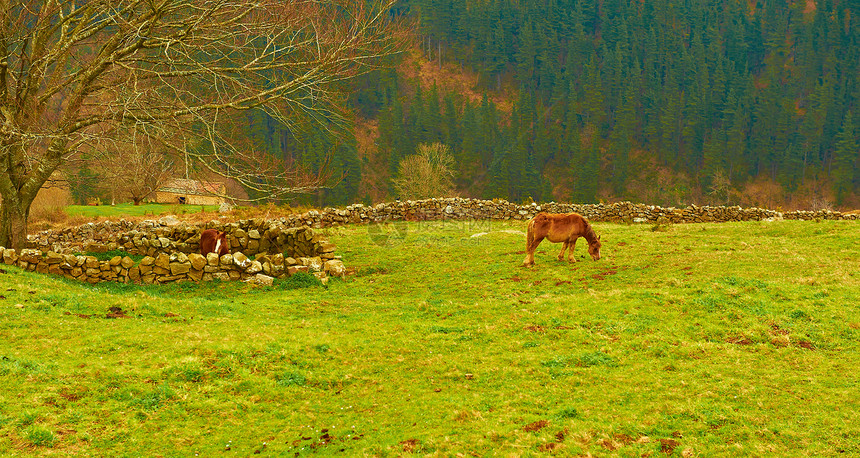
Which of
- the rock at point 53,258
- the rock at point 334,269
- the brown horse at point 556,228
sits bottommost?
the rock at point 334,269

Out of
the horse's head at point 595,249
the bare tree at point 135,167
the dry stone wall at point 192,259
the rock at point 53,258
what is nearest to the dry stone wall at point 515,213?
the bare tree at point 135,167

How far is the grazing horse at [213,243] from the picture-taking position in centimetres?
2062

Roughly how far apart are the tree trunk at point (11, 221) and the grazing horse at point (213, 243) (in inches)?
222

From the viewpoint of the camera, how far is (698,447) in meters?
7.07

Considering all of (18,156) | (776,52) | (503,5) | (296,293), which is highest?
(503,5)

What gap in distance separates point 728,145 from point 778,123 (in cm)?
1374

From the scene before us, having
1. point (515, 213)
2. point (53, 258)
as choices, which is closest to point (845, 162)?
point (515, 213)

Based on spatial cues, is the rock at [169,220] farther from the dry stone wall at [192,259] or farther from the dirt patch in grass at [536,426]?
the dirt patch in grass at [536,426]

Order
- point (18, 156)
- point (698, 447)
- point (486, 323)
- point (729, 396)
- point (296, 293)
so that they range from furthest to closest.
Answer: point (18, 156), point (296, 293), point (486, 323), point (729, 396), point (698, 447)

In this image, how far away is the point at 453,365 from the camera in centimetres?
1065

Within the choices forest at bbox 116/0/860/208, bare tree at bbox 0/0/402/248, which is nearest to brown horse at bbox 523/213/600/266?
bare tree at bbox 0/0/402/248

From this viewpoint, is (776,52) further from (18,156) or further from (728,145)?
(18,156)

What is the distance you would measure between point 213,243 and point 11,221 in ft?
21.0

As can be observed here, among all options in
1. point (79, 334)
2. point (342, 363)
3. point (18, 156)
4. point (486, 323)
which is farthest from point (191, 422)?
point (18, 156)
